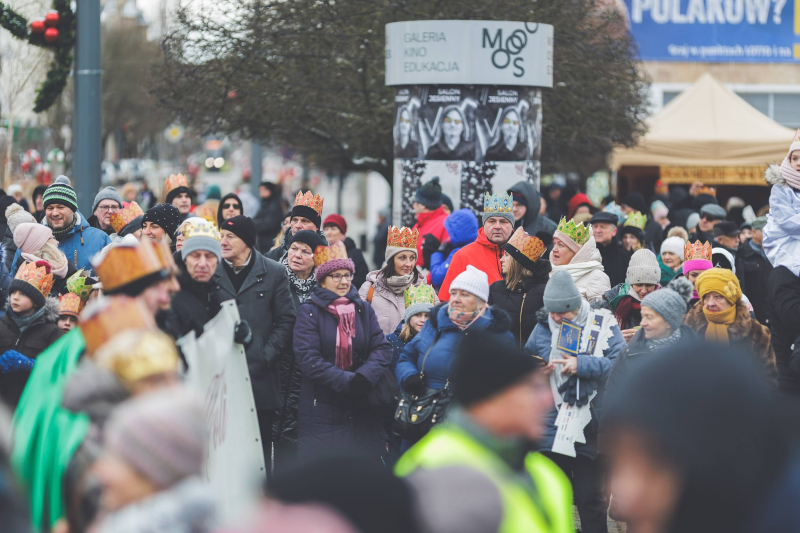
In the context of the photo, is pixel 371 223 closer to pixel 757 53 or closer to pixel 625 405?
pixel 757 53

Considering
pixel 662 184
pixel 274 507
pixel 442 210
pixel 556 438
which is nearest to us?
pixel 274 507

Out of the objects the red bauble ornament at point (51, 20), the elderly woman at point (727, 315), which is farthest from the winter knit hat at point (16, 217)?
the elderly woman at point (727, 315)

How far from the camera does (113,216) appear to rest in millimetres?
9500

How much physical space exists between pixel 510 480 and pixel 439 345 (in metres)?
3.42

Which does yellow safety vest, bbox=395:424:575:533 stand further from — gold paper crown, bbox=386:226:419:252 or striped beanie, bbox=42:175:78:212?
striped beanie, bbox=42:175:78:212

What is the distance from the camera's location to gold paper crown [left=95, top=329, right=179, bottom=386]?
12.0ft

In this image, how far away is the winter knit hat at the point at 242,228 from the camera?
7.01 m

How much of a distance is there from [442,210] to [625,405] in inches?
328

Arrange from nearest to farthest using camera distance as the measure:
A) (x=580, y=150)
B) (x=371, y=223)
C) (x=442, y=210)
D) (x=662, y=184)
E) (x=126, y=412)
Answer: (x=126, y=412) < (x=442, y=210) < (x=580, y=150) < (x=662, y=184) < (x=371, y=223)

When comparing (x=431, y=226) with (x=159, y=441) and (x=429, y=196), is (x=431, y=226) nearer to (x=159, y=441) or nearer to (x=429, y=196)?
(x=429, y=196)

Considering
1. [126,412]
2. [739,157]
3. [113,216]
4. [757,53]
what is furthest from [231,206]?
[757,53]

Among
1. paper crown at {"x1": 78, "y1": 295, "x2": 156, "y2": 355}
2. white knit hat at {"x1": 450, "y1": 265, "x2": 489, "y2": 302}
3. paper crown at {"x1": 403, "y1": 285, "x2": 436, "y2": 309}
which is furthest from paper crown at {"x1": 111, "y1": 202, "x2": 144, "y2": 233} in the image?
paper crown at {"x1": 78, "y1": 295, "x2": 156, "y2": 355}

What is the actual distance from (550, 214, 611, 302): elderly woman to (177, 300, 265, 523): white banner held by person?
2.91 metres

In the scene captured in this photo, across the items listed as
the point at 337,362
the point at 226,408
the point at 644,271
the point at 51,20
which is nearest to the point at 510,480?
the point at 226,408
